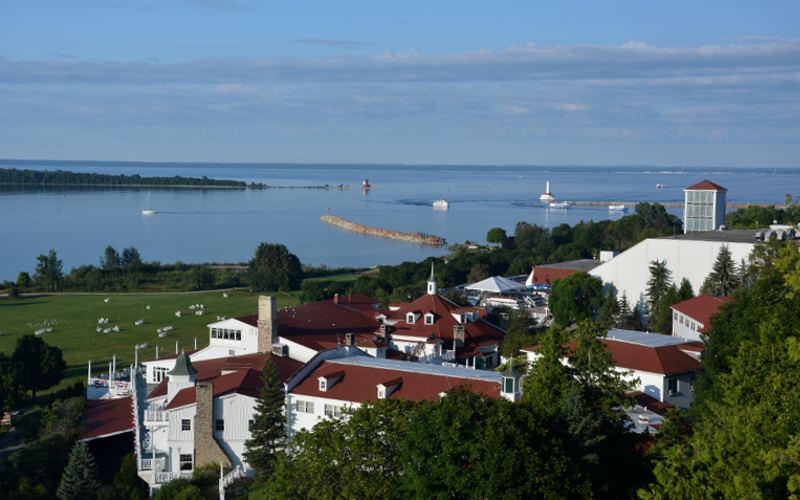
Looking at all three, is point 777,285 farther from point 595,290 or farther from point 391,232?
point 391,232

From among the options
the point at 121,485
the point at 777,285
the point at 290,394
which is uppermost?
the point at 777,285

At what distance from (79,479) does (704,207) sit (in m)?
38.2

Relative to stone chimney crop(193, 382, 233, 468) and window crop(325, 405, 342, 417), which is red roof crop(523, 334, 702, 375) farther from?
stone chimney crop(193, 382, 233, 468)

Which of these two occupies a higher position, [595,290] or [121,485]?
[595,290]

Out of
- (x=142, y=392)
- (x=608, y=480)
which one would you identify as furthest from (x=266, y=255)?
(x=608, y=480)

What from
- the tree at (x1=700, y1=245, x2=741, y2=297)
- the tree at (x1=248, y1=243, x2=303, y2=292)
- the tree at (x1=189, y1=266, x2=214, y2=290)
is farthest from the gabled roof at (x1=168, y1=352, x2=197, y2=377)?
the tree at (x1=189, y1=266, x2=214, y2=290)

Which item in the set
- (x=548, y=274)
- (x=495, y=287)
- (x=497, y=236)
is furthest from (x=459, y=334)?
(x=497, y=236)

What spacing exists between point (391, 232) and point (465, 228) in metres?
12.2

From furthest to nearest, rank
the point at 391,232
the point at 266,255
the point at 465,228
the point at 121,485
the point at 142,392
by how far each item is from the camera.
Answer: the point at 465,228 < the point at 391,232 < the point at 266,255 < the point at 142,392 < the point at 121,485

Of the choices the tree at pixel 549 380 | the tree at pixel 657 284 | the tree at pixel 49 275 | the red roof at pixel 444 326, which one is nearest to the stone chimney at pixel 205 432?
the tree at pixel 549 380

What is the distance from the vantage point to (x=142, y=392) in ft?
90.0

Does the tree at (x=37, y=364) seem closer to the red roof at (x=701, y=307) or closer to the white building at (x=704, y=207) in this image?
the red roof at (x=701, y=307)

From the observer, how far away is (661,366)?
25469 millimetres

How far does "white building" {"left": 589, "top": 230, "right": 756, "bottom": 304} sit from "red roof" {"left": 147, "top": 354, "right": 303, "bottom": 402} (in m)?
19.0
